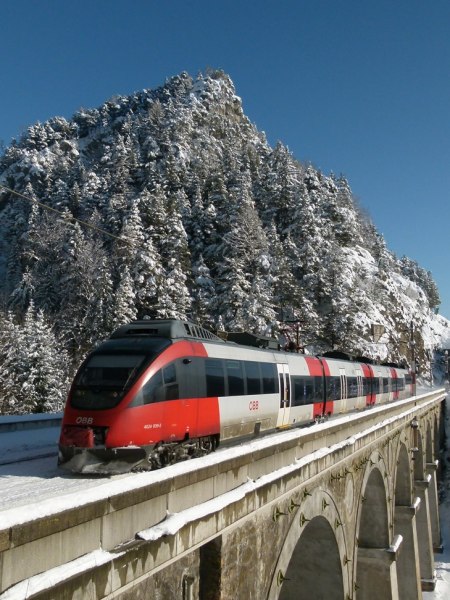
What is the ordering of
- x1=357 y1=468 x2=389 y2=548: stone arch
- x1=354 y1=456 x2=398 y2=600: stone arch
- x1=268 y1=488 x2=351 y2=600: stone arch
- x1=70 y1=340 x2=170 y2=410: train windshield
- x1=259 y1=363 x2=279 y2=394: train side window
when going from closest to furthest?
x1=70 y1=340 x2=170 y2=410: train windshield, x1=268 y1=488 x2=351 y2=600: stone arch, x1=259 y1=363 x2=279 y2=394: train side window, x1=354 y1=456 x2=398 y2=600: stone arch, x1=357 y1=468 x2=389 y2=548: stone arch

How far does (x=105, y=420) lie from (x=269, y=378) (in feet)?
24.4

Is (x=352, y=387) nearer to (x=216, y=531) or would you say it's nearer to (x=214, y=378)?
(x=214, y=378)

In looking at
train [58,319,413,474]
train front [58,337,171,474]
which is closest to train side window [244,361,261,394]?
train [58,319,413,474]

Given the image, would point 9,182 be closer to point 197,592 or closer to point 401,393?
point 401,393

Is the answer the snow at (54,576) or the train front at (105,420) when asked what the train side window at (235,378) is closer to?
the train front at (105,420)

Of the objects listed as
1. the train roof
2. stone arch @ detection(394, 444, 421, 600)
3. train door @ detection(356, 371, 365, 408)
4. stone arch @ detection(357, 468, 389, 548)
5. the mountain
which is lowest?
stone arch @ detection(394, 444, 421, 600)

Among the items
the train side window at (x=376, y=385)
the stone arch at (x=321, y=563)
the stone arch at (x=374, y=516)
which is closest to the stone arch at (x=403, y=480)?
the train side window at (x=376, y=385)

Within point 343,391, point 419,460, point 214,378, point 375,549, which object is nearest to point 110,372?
point 214,378

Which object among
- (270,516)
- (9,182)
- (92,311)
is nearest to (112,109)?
(9,182)

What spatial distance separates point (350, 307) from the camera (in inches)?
2453

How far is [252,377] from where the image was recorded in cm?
1366

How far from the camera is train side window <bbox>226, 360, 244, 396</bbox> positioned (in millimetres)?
12227

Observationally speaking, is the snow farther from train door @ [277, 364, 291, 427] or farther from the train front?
train door @ [277, 364, 291, 427]

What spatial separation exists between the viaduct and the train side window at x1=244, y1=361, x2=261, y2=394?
80.1 inches
